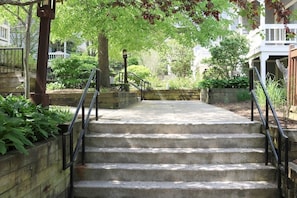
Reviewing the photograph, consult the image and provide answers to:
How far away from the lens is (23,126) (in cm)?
392

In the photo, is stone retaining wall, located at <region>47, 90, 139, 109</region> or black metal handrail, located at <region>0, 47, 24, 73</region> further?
black metal handrail, located at <region>0, 47, 24, 73</region>

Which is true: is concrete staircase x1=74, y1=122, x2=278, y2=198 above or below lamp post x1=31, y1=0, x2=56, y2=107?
below

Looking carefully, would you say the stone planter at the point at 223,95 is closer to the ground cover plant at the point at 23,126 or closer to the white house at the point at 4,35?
the ground cover plant at the point at 23,126

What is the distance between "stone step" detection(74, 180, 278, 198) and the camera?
4.50 m

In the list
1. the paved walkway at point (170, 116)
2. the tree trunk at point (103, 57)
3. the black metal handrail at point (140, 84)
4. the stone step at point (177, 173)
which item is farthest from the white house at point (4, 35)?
the stone step at point (177, 173)

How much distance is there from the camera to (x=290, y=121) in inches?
248

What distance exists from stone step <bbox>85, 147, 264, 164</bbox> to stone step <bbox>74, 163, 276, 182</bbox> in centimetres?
25

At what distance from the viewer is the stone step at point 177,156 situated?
511 centimetres

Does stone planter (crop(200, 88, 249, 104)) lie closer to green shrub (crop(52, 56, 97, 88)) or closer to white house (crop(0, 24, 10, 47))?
green shrub (crop(52, 56, 97, 88))

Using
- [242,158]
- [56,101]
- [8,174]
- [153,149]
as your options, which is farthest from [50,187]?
[56,101]

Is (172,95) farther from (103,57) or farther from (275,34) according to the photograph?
(103,57)

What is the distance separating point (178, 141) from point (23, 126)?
2405 mm

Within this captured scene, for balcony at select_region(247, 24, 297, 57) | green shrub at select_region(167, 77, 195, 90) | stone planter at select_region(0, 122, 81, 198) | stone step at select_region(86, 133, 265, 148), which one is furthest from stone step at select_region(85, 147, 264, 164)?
green shrub at select_region(167, 77, 195, 90)

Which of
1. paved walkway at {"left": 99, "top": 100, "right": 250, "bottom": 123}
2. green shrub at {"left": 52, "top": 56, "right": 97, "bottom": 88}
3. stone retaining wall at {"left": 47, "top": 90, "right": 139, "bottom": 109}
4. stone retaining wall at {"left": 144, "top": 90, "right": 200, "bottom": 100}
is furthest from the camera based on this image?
stone retaining wall at {"left": 144, "top": 90, "right": 200, "bottom": 100}
